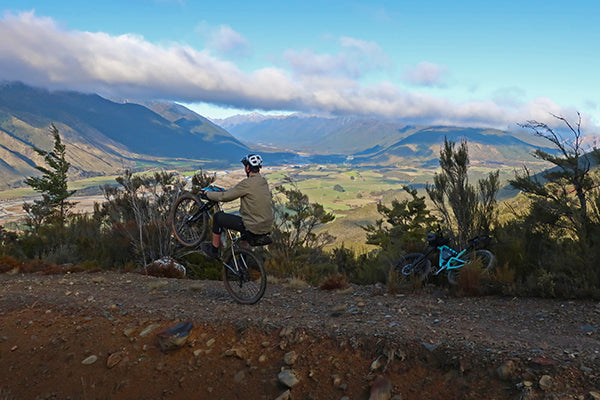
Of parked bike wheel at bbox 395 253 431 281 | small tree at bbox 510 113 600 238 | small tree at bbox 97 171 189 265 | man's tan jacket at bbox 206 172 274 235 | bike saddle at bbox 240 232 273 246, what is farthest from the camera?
small tree at bbox 97 171 189 265

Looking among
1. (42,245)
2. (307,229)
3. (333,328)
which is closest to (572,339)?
(333,328)

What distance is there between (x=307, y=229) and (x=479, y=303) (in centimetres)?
1630

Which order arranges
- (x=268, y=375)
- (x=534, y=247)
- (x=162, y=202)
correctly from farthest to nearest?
(x=162, y=202)
(x=534, y=247)
(x=268, y=375)

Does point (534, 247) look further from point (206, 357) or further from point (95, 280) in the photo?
point (95, 280)

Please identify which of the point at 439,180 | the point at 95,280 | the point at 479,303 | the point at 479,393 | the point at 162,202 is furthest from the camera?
the point at 162,202

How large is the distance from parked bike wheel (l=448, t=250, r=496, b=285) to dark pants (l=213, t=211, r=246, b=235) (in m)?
4.07

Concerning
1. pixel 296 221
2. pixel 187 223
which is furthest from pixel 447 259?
pixel 296 221

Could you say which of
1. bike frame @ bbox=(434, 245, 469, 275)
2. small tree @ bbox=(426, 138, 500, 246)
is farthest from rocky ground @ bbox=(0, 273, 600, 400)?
small tree @ bbox=(426, 138, 500, 246)

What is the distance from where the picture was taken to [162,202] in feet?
48.3

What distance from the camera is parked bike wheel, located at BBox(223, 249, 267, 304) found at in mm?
6746

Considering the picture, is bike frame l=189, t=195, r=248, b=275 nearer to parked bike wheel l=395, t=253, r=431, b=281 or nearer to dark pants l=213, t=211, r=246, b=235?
dark pants l=213, t=211, r=246, b=235

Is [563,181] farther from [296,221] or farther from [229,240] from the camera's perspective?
[296,221]

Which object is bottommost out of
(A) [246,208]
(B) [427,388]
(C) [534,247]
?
(B) [427,388]

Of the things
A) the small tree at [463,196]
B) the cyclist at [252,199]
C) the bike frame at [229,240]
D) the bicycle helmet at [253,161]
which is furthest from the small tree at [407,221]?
the bicycle helmet at [253,161]
